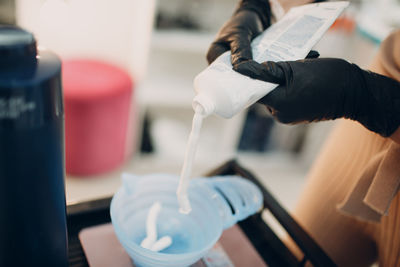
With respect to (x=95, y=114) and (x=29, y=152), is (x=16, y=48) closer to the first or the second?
(x=29, y=152)

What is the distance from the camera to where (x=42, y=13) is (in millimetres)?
1690

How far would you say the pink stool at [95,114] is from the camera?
60.4 inches

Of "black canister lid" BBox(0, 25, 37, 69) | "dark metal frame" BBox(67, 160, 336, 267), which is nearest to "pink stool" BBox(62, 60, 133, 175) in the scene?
"dark metal frame" BBox(67, 160, 336, 267)

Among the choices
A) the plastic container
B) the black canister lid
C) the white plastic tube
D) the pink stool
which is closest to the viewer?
the black canister lid

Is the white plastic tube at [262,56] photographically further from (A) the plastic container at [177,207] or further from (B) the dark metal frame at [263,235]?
(B) the dark metal frame at [263,235]

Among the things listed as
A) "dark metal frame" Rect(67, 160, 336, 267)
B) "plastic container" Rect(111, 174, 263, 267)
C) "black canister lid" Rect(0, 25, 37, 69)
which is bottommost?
"dark metal frame" Rect(67, 160, 336, 267)

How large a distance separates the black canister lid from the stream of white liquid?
225 mm

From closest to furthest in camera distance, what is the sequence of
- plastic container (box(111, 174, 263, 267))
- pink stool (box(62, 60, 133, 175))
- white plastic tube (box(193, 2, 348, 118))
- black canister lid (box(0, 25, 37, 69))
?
black canister lid (box(0, 25, 37, 69)), white plastic tube (box(193, 2, 348, 118)), plastic container (box(111, 174, 263, 267)), pink stool (box(62, 60, 133, 175))

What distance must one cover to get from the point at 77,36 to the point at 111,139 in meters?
0.59

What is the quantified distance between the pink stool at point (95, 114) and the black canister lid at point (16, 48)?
119 centimetres

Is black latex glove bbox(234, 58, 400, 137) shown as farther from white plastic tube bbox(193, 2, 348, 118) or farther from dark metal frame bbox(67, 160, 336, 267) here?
dark metal frame bbox(67, 160, 336, 267)

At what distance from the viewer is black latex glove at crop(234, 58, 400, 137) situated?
0.51 m

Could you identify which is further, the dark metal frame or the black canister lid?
the dark metal frame

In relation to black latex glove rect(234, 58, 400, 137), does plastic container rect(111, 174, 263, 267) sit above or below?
below
